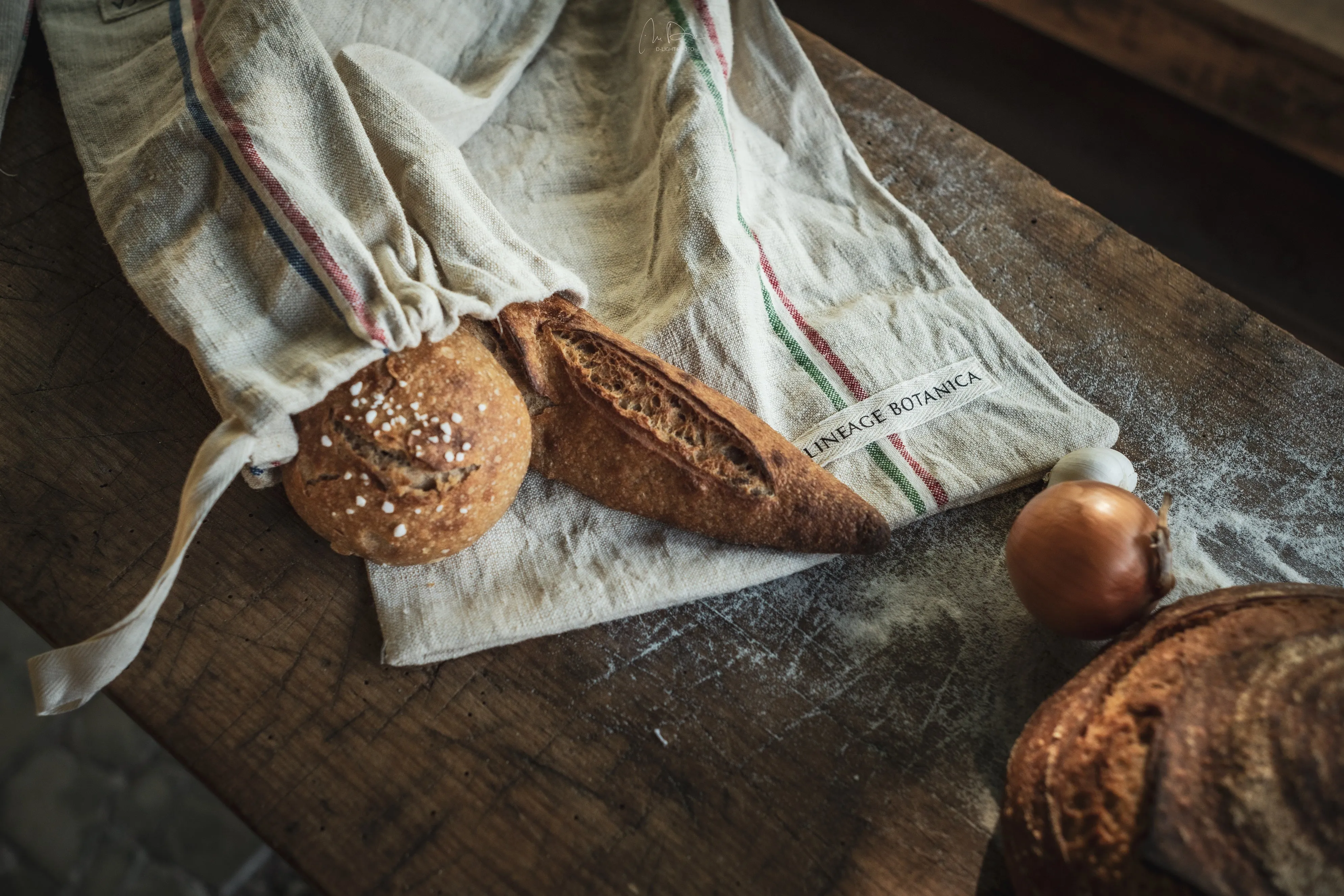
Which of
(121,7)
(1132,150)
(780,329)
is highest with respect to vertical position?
(121,7)

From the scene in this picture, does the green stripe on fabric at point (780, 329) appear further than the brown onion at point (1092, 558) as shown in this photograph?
Yes

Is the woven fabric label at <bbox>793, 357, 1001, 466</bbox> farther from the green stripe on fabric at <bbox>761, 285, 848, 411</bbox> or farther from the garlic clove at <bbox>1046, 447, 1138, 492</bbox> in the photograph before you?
the garlic clove at <bbox>1046, 447, 1138, 492</bbox>

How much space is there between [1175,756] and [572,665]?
0.71 m

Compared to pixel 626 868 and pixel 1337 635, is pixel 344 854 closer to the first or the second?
pixel 626 868

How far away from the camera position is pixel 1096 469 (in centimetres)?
132

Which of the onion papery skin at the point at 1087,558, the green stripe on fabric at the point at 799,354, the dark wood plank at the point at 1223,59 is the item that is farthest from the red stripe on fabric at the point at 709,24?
the dark wood plank at the point at 1223,59

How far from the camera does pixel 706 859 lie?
3.67 ft

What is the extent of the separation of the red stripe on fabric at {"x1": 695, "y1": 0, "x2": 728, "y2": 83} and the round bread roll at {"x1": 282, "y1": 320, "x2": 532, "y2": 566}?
805 mm

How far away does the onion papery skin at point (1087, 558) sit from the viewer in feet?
3.72

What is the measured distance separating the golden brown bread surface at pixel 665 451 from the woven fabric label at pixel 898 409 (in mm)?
107

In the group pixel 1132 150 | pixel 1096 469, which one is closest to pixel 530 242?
pixel 1096 469

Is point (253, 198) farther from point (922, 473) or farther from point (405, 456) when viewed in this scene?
point (922, 473)

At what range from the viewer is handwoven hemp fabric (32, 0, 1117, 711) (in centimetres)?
118

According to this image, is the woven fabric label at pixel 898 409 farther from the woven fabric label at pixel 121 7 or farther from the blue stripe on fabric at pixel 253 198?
the woven fabric label at pixel 121 7
